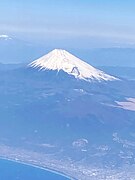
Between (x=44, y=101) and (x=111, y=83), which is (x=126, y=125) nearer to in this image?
(x=44, y=101)

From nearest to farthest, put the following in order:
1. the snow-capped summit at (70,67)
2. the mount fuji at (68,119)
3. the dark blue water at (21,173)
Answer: the dark blue water at (21,173) < the mount fuji at (68,119) < the snow-capped summit at (70,67)

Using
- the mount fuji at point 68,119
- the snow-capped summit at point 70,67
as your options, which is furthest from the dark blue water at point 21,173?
the snow-capped summit at point 70,67

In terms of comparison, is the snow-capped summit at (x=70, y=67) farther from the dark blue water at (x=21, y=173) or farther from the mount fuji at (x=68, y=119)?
the dark blue water at (x=21, y=173)

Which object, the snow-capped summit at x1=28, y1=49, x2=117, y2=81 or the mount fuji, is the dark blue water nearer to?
the mount fuji

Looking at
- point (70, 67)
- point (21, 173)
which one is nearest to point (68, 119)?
point (21, 173)

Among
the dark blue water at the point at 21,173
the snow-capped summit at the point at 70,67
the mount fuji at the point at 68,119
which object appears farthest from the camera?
the snow-capped summit at the point at 70,67

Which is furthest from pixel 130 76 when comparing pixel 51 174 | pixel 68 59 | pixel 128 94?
pixel 51 174

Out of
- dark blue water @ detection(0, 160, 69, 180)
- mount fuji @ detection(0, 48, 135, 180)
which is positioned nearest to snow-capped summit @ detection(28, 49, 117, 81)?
A: mount fuji @ detection(0, 48, 135, 180)

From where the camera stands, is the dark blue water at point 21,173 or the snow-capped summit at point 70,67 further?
the snow-capped summit at point 70,67

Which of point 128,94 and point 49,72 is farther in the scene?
point 49,72
